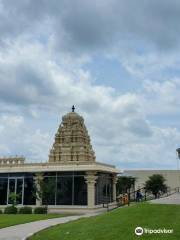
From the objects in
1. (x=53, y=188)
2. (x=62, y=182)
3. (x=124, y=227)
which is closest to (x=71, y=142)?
(x=62, y=182)

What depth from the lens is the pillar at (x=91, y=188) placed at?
142ft

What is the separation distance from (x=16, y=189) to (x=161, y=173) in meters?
58.8

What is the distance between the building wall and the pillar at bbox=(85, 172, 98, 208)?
2155 inches

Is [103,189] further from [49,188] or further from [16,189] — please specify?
[16,189]

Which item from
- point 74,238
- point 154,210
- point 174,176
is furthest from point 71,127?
point 174,176

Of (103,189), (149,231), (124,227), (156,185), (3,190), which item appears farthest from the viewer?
(156,185)

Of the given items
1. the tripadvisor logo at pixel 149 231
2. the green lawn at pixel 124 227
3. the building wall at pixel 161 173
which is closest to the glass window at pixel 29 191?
the green lawn at pixel 124 227

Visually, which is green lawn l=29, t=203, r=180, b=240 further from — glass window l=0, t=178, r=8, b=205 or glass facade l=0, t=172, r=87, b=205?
glass window l=0, t=178, r=8, b=205

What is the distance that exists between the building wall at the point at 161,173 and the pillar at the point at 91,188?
180 ft

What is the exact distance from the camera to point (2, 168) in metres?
48.3

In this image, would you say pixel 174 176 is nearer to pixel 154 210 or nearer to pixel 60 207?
pixel 60 207

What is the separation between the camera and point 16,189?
46875 millimetres

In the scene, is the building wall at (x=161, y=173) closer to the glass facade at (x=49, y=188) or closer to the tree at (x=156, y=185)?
the tree at (x=156, y=185)

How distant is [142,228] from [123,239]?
168 cm
